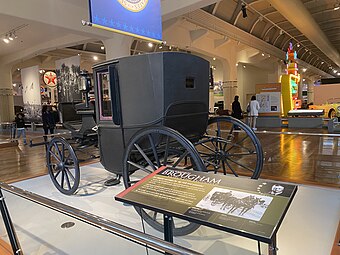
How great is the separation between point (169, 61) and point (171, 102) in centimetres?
35

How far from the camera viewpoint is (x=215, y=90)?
71.6 ft

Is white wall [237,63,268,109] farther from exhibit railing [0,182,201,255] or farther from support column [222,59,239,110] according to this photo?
exhibit railing [0,182,201,255]

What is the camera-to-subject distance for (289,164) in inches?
178

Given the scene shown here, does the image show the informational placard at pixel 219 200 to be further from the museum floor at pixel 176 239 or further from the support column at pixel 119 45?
the support column at pixel 119 45

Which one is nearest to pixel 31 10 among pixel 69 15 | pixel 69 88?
pixel 69 15

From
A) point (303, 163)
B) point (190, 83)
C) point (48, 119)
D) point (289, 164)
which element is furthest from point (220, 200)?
point (48, 119)

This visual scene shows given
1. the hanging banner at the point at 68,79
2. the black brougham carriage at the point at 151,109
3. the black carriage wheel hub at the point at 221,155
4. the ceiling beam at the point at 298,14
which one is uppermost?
the ceiling beam at the point at 298,14

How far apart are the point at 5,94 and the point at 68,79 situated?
5.74m

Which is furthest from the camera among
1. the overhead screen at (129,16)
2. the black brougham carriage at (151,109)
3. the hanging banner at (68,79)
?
the hanging banner at (68,79)

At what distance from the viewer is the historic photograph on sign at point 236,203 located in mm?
1080

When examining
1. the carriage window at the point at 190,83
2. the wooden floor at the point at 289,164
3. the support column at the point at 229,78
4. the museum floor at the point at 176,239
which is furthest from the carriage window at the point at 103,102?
the support column at the point at 229,78

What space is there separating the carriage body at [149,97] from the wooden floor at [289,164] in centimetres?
187

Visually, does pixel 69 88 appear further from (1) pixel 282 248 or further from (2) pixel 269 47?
(2) pixel 269 47

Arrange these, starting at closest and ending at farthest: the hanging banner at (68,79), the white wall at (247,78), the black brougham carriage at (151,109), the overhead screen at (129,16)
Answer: the black brougham carriage at (151,109)
the overhead screen at (129,16)
the hanging banner at (68,79)
the white wall at (247,78)
